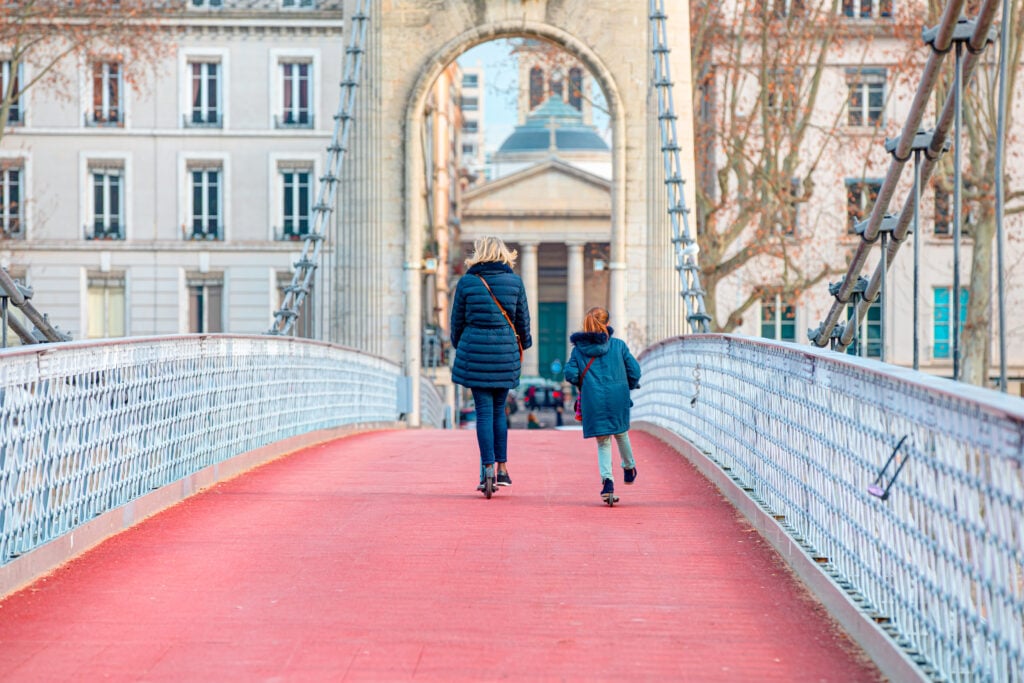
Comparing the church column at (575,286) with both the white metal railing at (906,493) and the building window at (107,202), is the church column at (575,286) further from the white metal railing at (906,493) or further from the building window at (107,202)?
the white metal railing at (906,493)

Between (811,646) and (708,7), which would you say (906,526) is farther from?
(708,7)

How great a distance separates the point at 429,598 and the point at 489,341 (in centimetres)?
393

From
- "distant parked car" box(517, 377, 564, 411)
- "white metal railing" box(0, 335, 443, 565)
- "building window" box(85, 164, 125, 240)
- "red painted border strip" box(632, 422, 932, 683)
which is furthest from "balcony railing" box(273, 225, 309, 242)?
"red painted border strip" box(632, 422, 932, 683)

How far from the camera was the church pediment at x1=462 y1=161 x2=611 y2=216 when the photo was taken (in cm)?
7694

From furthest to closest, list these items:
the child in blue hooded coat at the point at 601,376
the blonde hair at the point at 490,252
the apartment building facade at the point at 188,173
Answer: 1. the apartment building facade at the point at 188,173
2. the blonde hair at the point at 490,252
3. the child in blue hooded coat at the point at 601,376

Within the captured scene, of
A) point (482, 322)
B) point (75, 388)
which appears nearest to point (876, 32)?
point (482, 322)

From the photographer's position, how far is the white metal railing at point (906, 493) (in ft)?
15.5

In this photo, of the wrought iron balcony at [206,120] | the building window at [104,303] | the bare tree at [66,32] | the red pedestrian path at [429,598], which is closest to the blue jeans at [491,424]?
the red pedestrian path at [429,598]

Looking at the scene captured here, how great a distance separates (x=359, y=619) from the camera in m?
6.71

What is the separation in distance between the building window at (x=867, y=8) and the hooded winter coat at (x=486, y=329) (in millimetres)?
28099

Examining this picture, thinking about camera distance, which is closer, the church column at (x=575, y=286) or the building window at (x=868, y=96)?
the building window at (x=868, y=96)

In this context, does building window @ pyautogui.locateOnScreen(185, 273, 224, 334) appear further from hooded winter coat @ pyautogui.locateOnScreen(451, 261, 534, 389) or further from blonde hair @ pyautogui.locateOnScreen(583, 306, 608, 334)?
blonde hair @ pyautogui.locateOnScreen(583, 306, 608, 334)

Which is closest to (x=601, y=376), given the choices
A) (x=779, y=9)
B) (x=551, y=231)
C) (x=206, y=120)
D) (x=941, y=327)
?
(x=779, y=9)

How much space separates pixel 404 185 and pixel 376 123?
1.01 m
